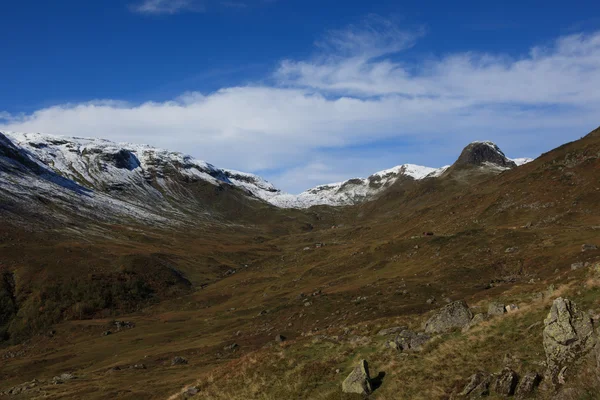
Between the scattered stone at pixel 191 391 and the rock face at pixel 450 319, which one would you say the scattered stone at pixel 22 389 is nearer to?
the scattered stone at pixel 191 391

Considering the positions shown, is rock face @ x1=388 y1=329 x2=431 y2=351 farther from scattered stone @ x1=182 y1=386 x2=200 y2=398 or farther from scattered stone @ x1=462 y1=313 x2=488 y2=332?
scattered stone @ x1=182 y1=386 x2=200 y2=398

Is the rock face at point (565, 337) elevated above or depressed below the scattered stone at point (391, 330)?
above

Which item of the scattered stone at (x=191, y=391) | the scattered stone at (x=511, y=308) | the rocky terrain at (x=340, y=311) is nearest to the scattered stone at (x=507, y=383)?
the rocky terrain at (x=340, y=311)

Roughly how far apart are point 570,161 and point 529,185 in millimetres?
14732

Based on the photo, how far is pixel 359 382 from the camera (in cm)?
2241

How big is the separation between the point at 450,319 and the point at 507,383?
10394 mm

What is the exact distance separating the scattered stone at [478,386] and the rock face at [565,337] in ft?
8.17

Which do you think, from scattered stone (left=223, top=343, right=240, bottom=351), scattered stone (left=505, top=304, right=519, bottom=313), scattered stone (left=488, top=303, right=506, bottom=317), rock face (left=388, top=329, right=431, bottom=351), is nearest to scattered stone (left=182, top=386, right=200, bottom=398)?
rock face (left=388, top=329, right=431, bottom=351)

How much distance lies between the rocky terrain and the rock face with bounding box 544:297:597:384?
0.05 m

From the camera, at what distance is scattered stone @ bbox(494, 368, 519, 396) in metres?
18.2

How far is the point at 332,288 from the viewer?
85125 mm

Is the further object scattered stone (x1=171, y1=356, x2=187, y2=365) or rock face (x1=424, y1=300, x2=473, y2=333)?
scattered stone (x1=171, y1=356, x2=187, y2=365)

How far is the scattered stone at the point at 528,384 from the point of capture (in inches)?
692

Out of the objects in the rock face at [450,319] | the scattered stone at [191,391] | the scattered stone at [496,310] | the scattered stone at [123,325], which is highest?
the scattered stone at [496,310]
